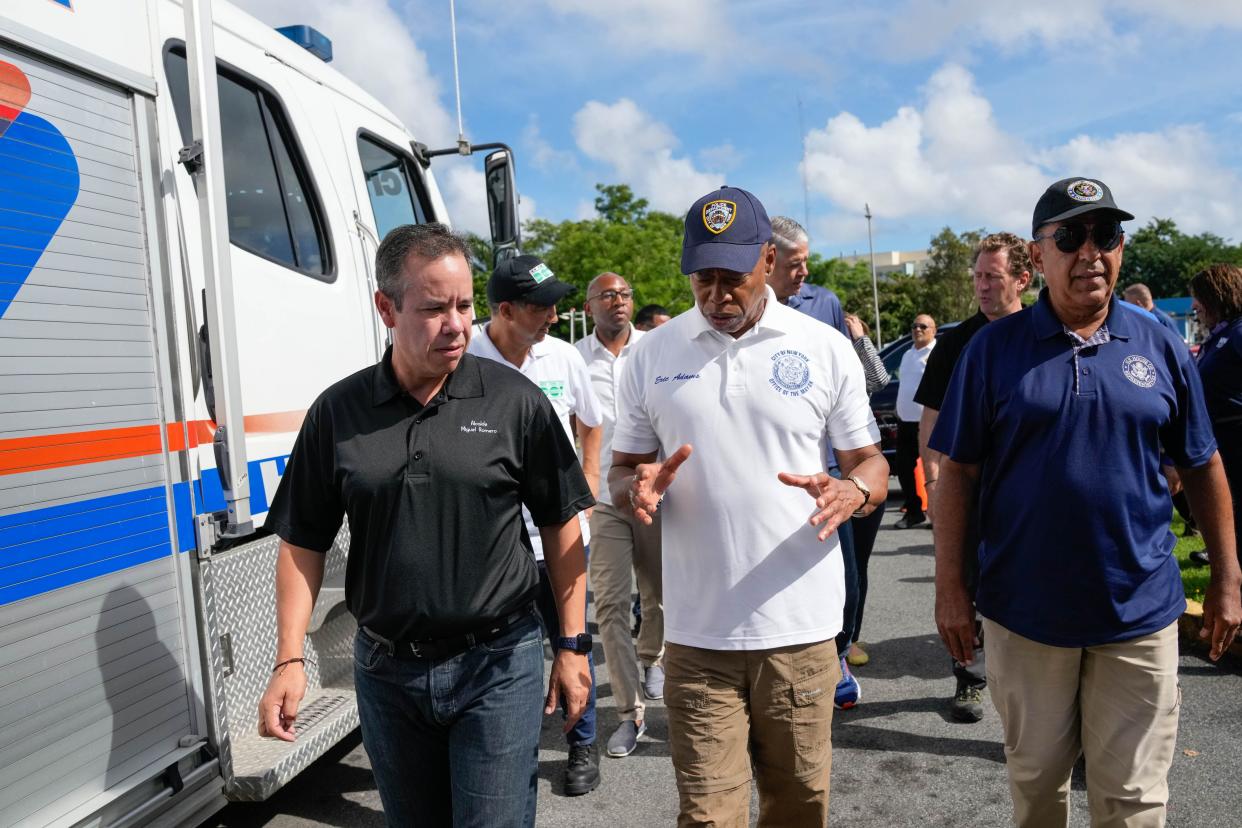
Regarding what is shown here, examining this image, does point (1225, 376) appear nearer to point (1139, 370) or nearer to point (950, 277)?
point (1139, 370)

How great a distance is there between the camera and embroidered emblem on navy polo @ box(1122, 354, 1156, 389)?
257 cm

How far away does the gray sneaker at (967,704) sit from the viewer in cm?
442

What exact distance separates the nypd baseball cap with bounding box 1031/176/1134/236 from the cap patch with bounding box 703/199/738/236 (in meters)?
0.91

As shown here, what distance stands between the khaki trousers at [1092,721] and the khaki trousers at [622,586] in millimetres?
1846

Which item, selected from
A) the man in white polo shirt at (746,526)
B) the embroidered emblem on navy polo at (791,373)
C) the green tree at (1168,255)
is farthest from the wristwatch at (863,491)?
the green tree at (1168,255)

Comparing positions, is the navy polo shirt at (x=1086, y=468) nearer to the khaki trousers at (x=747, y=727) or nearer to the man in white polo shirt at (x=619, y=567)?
the khaki trousers at (x=747, y=727)

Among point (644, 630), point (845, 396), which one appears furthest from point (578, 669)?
point (644, 630)

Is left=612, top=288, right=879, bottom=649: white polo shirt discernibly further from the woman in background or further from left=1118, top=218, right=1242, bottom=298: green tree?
left=1118, top=218, right=1242, bottom=298: green tree

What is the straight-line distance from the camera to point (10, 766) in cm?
236

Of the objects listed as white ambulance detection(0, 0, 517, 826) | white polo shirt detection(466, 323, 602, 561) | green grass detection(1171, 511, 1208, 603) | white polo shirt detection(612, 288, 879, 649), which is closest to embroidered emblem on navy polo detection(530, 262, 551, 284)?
white polo shirt detection(466, 323, 602, 561)

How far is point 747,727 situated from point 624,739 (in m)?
1.73

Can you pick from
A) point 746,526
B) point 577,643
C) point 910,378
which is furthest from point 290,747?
point 910,378

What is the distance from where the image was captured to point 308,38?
4.53 metres

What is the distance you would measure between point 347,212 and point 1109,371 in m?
3.23
